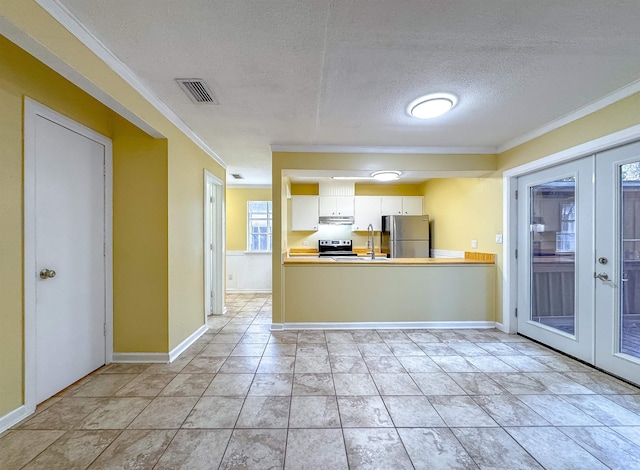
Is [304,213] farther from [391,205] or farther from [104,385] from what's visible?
[104,385]

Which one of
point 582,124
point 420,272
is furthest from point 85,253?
point 582,124

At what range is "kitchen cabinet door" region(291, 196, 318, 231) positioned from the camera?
18.8ft

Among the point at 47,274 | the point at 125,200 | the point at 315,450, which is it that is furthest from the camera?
the point at 125,200

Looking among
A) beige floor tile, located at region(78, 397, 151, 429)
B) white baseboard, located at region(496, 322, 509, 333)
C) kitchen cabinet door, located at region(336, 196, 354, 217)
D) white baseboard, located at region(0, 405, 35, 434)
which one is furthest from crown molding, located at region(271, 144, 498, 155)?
white baseboard, located at region(0, 405, 35, 434)

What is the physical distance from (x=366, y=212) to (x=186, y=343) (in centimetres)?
403

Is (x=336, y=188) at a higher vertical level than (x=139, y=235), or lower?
higher

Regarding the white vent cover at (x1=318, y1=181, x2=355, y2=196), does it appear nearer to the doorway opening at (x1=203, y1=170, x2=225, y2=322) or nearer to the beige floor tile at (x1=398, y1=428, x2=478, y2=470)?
the doorway opening at (x1=203, y1=170, x2=225, y2=322)

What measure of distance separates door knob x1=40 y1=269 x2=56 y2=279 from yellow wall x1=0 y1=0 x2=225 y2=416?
18cm

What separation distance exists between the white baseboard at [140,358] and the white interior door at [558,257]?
162 inches

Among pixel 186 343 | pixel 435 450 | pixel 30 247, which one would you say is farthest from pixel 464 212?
pixel 30 247

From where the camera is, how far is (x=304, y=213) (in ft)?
18.8

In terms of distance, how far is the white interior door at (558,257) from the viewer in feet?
8.79

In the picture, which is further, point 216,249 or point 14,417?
point 216,249

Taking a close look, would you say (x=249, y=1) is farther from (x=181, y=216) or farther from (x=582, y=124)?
(x=582, y=124)
